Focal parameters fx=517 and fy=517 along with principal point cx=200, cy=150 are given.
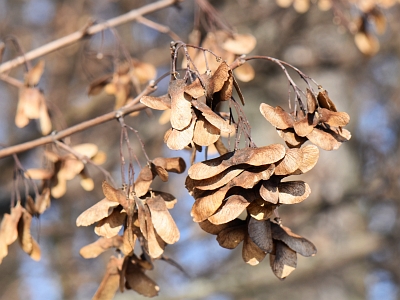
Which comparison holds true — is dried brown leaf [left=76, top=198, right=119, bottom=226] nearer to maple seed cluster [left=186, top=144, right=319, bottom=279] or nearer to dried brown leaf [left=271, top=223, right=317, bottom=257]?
maple seed cluster [left=186, top=144, right=319, bottom=279]

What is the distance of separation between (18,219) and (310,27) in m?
4.48

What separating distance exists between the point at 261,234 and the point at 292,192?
0.41 ft

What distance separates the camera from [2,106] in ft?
21.7

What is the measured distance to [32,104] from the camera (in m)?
1.78

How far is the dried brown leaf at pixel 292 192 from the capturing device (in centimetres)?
97

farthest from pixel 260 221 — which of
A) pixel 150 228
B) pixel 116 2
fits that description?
pixel 116 2

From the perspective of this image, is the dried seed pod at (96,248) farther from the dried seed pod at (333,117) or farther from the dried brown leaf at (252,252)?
the dried seed pod at (333,117)

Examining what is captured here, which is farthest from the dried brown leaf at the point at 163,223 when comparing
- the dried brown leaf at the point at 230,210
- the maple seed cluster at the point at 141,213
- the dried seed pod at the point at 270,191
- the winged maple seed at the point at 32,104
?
the winged maple seed at the point at 32,104

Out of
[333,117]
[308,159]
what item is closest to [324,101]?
[333,117]

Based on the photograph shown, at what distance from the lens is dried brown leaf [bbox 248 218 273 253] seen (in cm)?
104

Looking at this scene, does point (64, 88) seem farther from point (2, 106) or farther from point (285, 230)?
point (285, 230)

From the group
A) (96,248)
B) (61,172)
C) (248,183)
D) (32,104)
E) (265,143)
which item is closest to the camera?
(248,183)

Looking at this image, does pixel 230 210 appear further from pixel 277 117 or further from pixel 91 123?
pixel 91 123

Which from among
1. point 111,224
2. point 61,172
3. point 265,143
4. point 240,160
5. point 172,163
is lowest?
point 265,143
